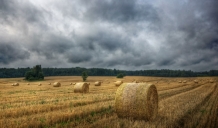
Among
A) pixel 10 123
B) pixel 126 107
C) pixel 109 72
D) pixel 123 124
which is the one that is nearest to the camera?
pixel 10 123

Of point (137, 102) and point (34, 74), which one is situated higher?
point (34, 74)

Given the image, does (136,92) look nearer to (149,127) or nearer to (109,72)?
(149,127)

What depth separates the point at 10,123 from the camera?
6.88 meters

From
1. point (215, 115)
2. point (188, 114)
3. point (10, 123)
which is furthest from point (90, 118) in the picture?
point (215, 115)

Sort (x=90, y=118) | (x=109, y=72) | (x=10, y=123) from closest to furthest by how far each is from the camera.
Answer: (x=10, y=123) < (x=90, y=118) < (x=109, y=72)

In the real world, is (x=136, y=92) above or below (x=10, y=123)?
above

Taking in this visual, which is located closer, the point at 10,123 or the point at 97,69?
the point at 10,123

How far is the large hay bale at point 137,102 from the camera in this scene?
29.1 ft

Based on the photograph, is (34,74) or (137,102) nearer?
(137,102)

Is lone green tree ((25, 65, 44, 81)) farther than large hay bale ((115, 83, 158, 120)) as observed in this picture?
Yes

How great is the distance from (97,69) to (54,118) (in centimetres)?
11202

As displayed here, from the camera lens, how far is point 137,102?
923 centimetres

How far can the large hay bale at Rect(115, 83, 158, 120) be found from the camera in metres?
8.88

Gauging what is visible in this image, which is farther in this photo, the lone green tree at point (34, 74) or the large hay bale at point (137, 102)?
the lone green tree at point (34, 74)
